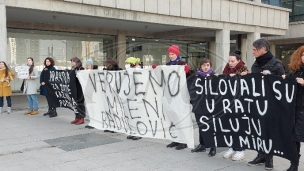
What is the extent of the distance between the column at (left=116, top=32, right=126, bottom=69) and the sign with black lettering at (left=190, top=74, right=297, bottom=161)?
47.9 feet

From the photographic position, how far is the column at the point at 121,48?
18.9 meters

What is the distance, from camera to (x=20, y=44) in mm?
16344

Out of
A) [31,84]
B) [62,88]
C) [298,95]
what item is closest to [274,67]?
[298,95]

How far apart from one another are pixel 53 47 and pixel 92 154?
1355cm

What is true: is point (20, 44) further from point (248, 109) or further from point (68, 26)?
point (248, 109)

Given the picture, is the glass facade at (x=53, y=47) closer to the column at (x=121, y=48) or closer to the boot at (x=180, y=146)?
the column at (x=121, y=48)

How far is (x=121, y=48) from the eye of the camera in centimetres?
1931

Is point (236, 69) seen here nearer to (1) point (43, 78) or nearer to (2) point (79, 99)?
Result: (2) point (79, 99)

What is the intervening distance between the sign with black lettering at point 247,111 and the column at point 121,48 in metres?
14.6

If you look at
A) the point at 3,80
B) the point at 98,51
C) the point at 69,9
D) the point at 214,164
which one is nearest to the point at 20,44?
the point at 98,51

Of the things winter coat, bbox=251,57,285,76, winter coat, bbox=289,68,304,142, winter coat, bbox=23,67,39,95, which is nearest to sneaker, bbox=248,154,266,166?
winter coat, bbox=289,68,304,142

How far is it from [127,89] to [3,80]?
16.3ft

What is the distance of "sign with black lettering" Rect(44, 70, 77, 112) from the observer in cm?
758

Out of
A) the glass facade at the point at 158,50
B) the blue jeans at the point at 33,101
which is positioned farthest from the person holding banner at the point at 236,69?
the glass facade at the point at 158,50
